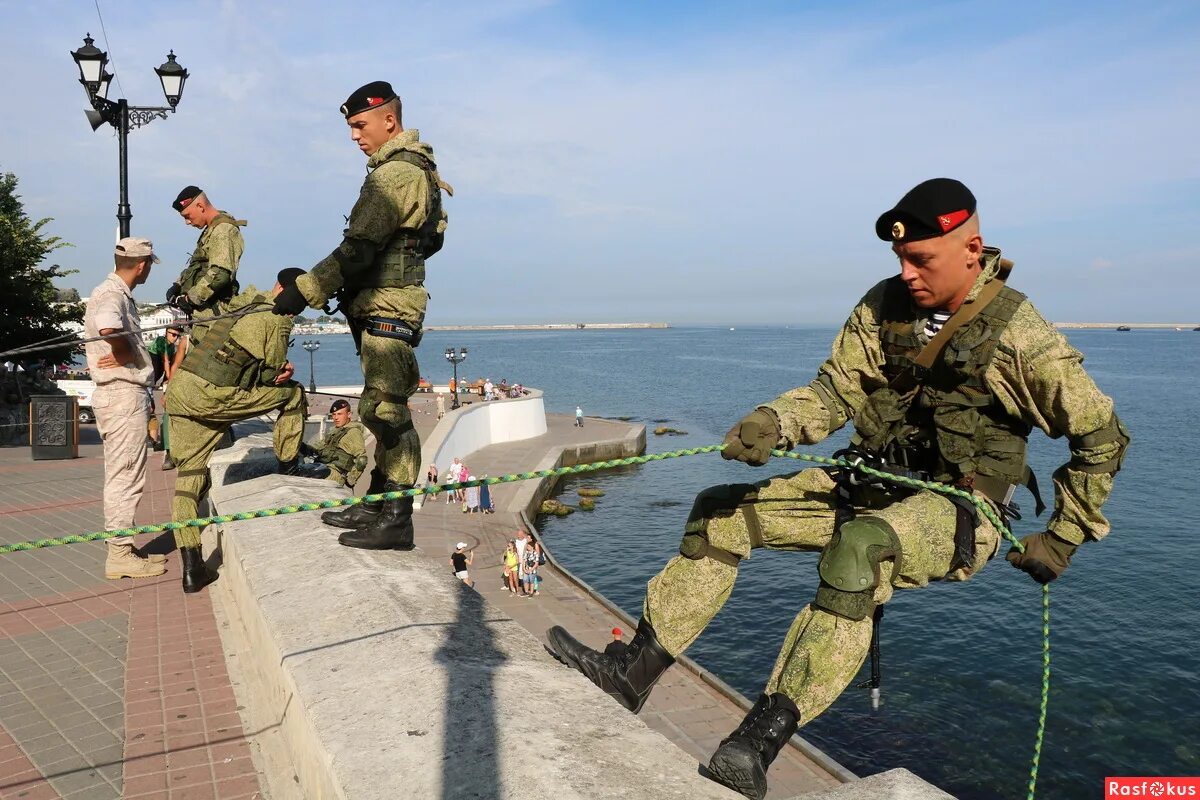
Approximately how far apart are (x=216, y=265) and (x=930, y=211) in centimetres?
517

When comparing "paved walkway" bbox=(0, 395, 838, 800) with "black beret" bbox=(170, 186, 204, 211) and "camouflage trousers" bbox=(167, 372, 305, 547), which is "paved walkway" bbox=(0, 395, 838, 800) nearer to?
"camouflage trousers" bbox=(167, 372, 305, 547)

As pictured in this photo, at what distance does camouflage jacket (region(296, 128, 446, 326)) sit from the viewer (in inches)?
180

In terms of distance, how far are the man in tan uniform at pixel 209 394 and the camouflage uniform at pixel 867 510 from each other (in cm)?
366

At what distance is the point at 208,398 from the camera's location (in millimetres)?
5883

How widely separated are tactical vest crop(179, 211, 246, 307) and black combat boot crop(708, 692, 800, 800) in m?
5.35

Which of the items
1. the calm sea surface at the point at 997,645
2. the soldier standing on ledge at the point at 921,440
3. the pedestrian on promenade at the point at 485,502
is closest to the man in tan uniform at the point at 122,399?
the soldier standing on ledge at the point at 921,440

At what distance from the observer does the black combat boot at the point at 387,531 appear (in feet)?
16.2

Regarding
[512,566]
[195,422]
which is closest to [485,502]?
[512,566]

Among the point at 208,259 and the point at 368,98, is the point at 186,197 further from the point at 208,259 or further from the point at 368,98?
the point at 368,98

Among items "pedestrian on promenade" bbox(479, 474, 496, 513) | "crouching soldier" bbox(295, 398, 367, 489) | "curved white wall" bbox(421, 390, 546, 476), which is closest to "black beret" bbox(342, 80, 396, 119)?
"crouching soldier" bbox(295, 398, 367, 489)

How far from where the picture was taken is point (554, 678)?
3.25 metres

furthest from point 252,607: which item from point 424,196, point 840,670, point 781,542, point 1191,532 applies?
point 1191,532

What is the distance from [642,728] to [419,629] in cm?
120

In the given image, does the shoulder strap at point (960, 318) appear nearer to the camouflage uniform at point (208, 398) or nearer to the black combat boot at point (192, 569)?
the camouflage uniform at point (208, 398)
